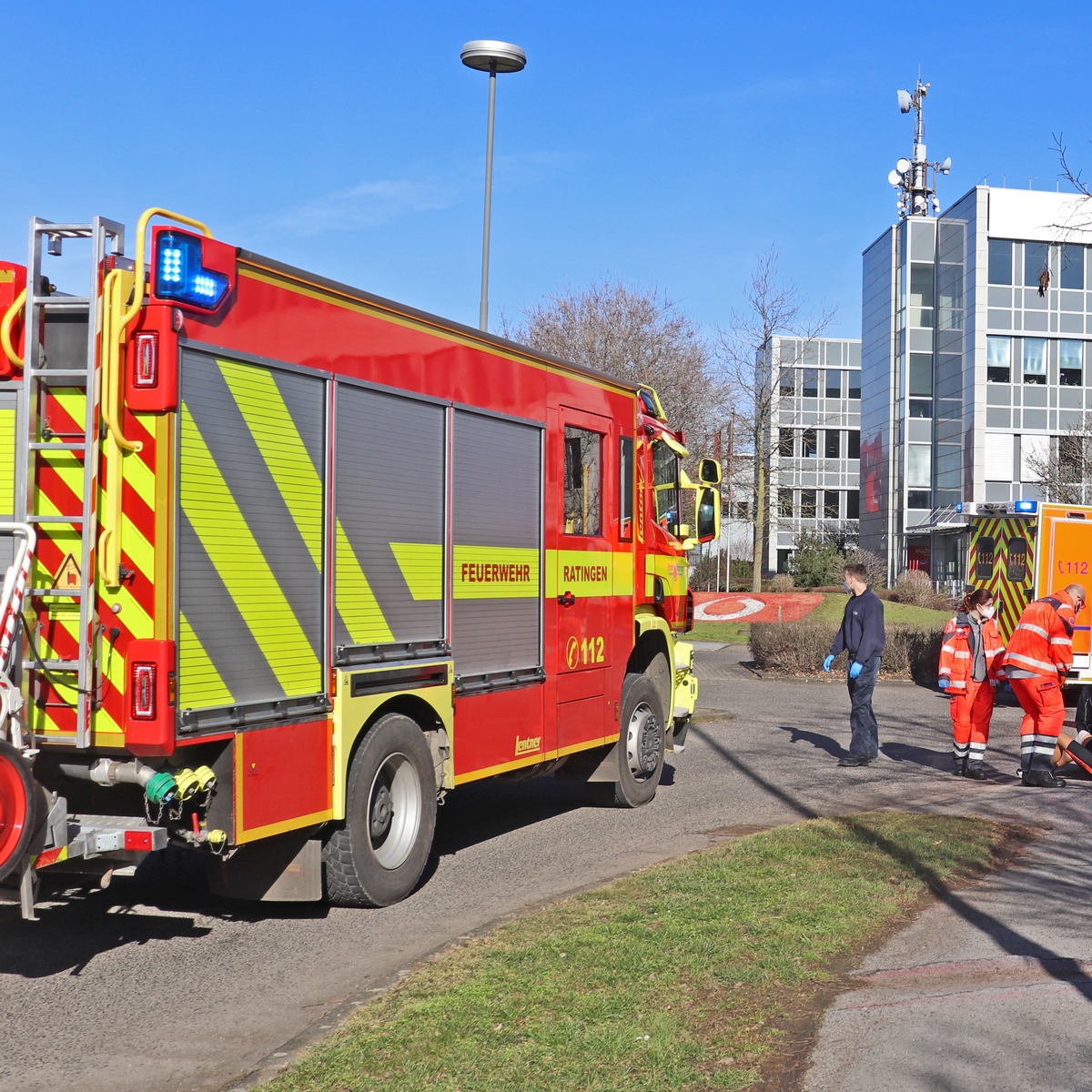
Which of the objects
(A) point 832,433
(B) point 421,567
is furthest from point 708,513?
(A) point 832,433

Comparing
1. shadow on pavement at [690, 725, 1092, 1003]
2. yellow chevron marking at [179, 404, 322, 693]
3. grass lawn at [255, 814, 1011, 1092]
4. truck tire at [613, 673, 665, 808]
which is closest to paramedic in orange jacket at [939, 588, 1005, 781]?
shadow on pavement at [690, 725, 1092, 1003]

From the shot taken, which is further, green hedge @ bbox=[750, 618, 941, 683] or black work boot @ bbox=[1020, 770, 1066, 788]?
green hedge @ bbox=[750, 618, 941, 683]

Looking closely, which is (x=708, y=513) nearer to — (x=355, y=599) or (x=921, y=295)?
(x=355, y=599)

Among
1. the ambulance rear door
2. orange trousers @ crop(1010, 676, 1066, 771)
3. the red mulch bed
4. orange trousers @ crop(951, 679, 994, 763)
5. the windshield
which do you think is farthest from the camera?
the red mulch bed

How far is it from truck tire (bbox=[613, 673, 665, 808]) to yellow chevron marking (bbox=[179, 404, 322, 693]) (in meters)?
4.14

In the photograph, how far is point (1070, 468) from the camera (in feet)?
128

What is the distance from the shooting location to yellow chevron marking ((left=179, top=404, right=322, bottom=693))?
5.62 meters

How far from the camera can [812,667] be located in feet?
72.3

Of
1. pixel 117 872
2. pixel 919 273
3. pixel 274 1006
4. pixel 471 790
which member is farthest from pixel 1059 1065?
pixel 919 273

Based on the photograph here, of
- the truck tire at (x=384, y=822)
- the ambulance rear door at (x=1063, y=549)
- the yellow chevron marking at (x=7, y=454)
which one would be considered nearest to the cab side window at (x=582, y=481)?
the truck tire at (x=384, y=822)

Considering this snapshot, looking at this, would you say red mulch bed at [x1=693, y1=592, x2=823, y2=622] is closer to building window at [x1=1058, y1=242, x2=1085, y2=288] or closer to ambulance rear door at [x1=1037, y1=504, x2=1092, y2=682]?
ambulance rear door at [x1=1037, y1=504, x2=1092, y2=682]

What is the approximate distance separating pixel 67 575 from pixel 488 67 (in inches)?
473

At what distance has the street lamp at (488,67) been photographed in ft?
51.0

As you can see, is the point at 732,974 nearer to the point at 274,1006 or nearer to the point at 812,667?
the point at 274,1006
